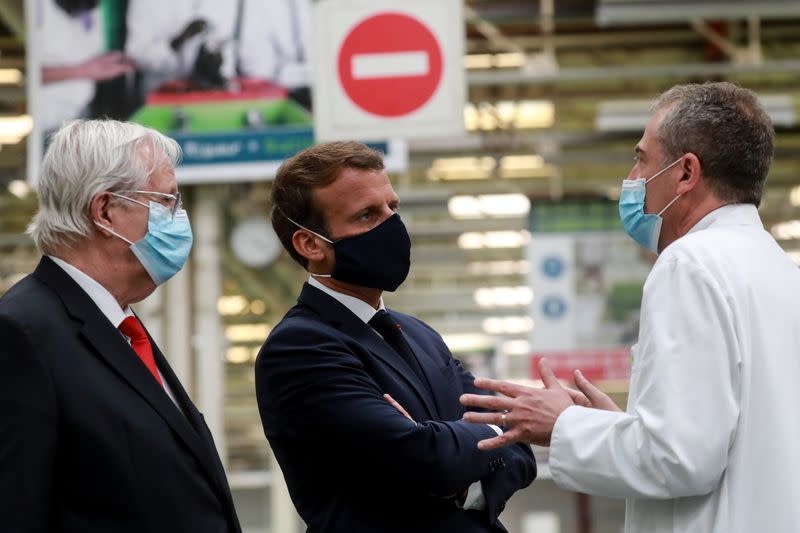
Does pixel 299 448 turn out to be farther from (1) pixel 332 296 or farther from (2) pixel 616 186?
(2) pixel 616 186

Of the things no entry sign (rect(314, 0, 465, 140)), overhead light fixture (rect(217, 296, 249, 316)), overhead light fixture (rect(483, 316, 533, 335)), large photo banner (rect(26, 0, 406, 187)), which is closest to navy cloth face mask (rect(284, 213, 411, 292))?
no entry sign (rect(314, 0, 465, 140))

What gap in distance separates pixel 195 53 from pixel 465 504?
567 centimetres

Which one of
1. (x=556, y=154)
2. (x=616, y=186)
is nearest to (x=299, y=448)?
(x=556, y=154)

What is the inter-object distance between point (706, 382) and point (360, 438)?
0.67 meters

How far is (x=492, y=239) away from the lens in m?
15.9

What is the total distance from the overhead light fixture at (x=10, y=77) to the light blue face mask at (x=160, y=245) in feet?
29.7

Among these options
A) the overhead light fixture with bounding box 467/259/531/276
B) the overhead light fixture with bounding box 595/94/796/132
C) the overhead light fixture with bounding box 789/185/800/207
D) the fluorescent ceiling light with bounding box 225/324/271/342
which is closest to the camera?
the overhead light fixture with bounding box 595/94/796/132

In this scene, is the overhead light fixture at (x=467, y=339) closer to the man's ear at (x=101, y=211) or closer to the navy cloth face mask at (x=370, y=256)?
the navy cloth face mask at (x=370, y=256)

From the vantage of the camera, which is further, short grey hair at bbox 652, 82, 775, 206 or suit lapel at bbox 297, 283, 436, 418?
suit lapel at bbox 297, 283, 436, 418

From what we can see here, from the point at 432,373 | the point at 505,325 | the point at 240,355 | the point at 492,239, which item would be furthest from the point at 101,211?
the point at 505,325

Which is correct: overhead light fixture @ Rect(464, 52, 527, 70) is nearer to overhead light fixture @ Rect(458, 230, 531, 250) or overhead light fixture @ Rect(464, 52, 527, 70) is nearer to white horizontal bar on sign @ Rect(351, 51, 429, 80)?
overhead light fixture @ Rect(458, 230, 531, 250)

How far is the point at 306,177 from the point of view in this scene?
2693 mm

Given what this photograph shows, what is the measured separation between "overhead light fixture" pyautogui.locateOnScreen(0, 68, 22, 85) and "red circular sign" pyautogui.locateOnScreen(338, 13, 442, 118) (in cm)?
573

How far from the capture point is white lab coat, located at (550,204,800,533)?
2201 mm
